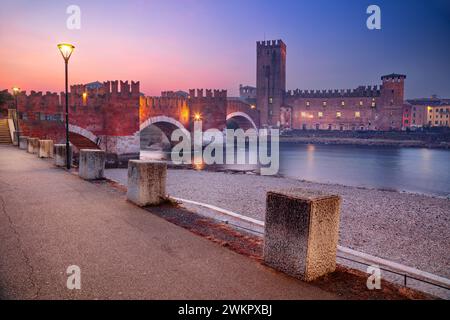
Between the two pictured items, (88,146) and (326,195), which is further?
(88,146)

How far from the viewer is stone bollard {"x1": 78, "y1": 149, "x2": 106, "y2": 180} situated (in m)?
9.08

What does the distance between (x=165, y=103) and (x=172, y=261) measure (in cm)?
3427

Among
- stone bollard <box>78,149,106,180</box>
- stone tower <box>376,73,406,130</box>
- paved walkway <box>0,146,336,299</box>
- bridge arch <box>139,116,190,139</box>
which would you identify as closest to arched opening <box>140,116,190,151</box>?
bridge arch <box>139,116,190,139</box>

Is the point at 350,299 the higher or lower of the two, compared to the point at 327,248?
lower

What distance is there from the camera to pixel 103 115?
2844 cm

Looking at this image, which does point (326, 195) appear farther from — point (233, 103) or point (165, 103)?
point (233, 103)

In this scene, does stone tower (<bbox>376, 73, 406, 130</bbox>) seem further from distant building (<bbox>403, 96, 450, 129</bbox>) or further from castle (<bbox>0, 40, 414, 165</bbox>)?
distant building (<bbox>403, 96, 450, 129</bbox>)

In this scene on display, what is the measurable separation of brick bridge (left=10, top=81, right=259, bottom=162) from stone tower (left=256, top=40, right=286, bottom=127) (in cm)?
4441

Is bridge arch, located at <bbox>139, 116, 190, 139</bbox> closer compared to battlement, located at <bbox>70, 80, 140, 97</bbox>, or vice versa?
battlement, located at <bbox>70, 80, 140, 97</bbox>

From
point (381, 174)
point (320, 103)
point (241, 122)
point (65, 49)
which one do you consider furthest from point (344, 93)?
Result: point (65, 49)

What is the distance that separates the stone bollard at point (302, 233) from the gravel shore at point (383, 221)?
148cm
